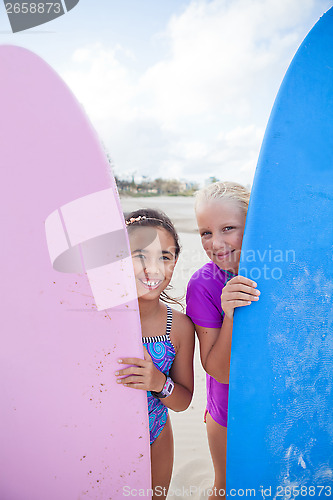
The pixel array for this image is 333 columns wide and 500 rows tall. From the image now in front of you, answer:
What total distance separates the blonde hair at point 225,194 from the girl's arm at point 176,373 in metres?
0.49

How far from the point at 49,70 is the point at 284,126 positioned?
2.65ft

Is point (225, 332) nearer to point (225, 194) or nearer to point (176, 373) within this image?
point (176, 373)

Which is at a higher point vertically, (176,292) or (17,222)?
(176,292)

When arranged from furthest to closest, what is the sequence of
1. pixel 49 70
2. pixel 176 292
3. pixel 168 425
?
1. pixel 176 292
2. pixel 168 425
3. pixel 49 70

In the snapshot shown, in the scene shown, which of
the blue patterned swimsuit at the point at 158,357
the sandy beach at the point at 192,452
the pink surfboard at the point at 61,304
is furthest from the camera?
the sandy beach at the point at 192,452

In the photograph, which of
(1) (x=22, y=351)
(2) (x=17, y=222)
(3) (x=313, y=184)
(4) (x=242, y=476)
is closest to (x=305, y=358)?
(4) (x=242, y=476)

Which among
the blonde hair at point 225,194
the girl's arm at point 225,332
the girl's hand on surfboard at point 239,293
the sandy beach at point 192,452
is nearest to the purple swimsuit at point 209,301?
the girl's arm at point 225,332

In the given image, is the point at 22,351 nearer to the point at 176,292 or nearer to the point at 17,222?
the point at 17,222

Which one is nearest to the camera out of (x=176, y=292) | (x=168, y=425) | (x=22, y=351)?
(x=22, y=351)

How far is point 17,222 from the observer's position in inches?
48.3

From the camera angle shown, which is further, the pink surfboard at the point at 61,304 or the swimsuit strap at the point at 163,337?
the swimsuit strap at the point at 163,337

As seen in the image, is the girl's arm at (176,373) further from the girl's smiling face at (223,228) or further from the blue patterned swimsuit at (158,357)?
the girl's smiling face at (223,228)

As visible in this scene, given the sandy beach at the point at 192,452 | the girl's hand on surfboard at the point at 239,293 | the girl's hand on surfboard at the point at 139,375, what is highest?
the girl's hand on surfboard at the point at 239,293

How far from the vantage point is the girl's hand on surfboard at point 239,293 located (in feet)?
3.93
